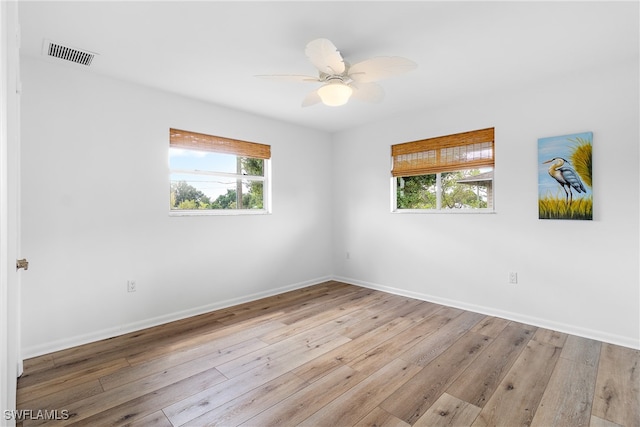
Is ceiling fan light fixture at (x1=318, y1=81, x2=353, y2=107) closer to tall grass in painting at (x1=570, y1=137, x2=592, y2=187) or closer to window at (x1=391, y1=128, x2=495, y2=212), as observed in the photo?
window at (x1=391, y1=128, x2=495, y2=212)

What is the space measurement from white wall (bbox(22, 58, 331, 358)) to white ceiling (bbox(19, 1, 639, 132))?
0.31 metres

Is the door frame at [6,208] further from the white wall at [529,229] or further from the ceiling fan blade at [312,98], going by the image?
the white wall at [529,229]

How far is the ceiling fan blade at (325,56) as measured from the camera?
6.31ft

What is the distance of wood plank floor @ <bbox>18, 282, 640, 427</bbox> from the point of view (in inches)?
72.2

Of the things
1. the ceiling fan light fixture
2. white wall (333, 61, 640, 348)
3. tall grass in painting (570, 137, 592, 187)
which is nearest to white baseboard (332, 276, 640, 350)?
white wall (333, 61, 640, 348)

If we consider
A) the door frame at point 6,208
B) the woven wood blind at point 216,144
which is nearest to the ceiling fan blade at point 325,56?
the door frame at point 6,208

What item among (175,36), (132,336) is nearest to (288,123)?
(175,36)

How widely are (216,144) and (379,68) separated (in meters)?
2.22

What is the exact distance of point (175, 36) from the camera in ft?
7.37

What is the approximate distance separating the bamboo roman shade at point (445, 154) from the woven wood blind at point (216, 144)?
1757mm

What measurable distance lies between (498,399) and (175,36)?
10.4 ft

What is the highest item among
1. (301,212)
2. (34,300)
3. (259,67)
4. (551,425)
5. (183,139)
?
(259,67)

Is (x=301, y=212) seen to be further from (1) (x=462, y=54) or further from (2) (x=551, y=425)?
(2) (x=551, y=425)

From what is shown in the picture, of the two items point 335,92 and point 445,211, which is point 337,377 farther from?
point 445,211
